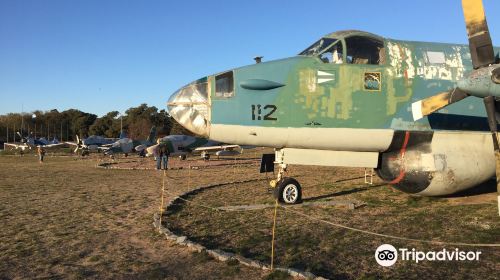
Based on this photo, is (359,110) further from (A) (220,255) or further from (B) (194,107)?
(A) (220,255)

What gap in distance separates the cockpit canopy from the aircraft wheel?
159 inches

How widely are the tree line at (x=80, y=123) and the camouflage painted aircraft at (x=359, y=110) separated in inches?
3184

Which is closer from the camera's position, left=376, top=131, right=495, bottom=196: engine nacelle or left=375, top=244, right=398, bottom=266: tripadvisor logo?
left=375, top=244, right=398, bottom=266: tripadvisor logo

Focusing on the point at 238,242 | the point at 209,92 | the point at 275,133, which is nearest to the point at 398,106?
the point at 275,133

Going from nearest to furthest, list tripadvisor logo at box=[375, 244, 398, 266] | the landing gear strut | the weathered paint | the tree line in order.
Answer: tripadvisor logo at box=[375, 244, 398, 266] < the weathered paint < the landing gear strut < the tree line

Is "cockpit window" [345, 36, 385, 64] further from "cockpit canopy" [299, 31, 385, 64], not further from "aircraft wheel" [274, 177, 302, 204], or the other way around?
"aircraft wheel" [274, 177, 302, 204]

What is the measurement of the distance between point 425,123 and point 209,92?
6.32m

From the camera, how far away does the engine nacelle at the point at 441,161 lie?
10625mm

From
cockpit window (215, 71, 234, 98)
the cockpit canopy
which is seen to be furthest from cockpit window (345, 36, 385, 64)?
cockpit window (215, 71, 234, 98)

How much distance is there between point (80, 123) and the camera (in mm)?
111000

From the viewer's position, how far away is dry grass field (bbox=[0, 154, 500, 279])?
21.0 ft

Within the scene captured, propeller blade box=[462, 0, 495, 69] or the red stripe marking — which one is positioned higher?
→ propeller blade box=[462, 0, 495, 69]

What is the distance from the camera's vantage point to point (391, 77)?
1109 cm

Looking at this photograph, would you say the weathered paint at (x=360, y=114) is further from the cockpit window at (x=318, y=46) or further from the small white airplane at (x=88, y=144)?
the small white airplane at (x=88, y=144)
